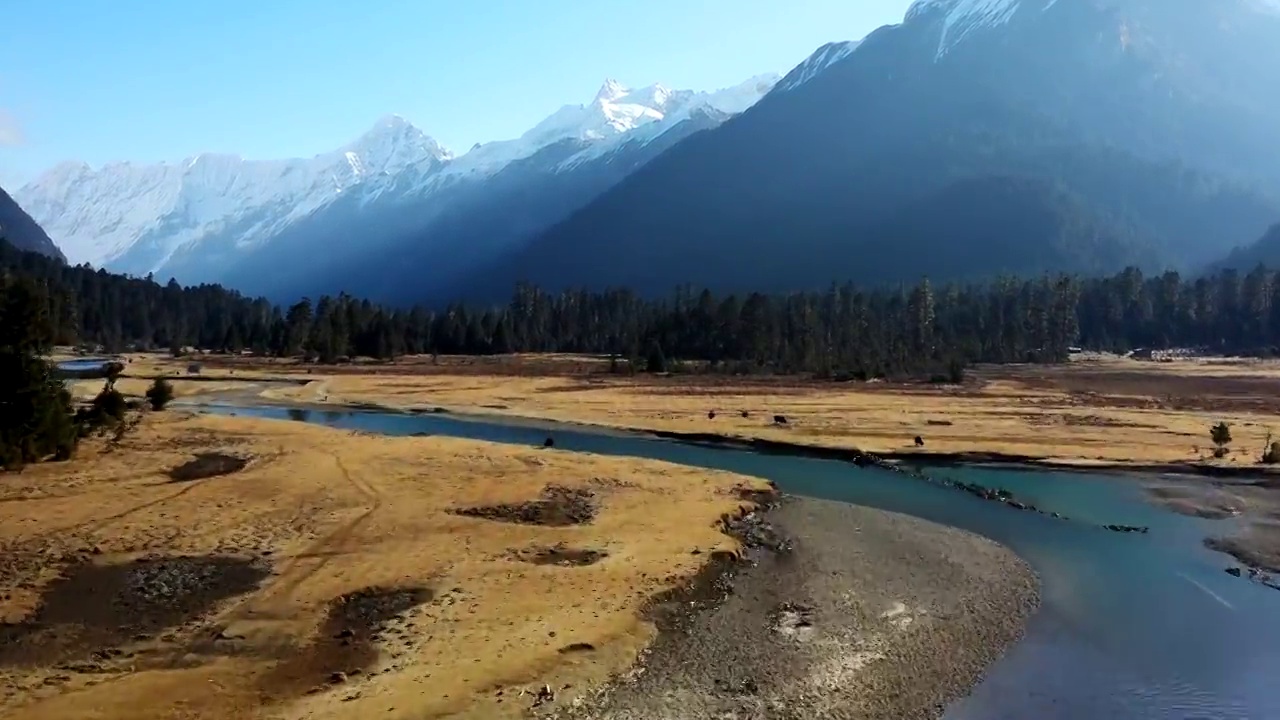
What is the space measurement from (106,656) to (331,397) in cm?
7769

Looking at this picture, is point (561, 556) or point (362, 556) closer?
point (362, 556)

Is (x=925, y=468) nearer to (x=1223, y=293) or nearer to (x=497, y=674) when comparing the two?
(x=497, y=674)

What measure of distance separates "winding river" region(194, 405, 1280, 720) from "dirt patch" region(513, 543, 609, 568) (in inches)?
508

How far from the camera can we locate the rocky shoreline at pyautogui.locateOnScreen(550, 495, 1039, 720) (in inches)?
814

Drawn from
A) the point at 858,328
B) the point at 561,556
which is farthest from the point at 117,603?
the point at 858,328

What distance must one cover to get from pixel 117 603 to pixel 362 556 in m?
7.00

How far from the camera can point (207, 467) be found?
139 ft

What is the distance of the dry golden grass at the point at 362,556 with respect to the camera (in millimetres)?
18656

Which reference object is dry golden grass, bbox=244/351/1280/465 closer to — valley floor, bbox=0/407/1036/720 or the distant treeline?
the distant treeline

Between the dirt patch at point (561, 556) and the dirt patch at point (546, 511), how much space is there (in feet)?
12.3

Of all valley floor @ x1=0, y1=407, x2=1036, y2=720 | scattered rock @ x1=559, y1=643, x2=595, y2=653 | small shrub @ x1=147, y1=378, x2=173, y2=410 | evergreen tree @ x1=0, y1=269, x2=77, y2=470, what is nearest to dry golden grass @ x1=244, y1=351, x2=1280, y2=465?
small shrub @ x1=147, y1=378, x2=173, y2=410

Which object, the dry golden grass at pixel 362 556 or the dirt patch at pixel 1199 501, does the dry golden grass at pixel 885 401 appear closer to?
the dirt patch at pixel 1199 501

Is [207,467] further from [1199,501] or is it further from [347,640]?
[1199,501]

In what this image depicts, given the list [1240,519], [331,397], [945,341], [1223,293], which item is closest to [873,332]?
[945,341]
